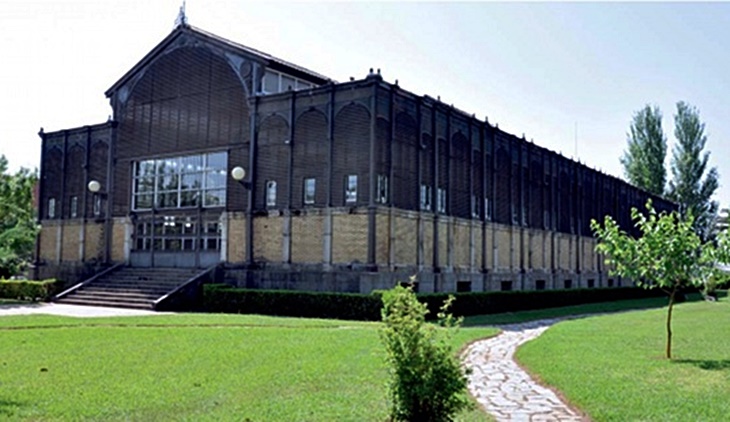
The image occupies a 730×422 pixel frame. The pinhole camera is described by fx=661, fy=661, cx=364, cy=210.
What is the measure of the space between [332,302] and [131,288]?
37.4ft

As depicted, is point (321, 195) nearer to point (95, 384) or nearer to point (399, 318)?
point (95, 384)

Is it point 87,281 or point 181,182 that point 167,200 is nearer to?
point 181,182

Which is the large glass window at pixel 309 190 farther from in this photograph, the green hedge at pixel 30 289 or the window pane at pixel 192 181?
the green hedge at pixel 30 289

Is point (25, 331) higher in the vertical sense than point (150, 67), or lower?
lower

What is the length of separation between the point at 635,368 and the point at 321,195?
56.9ft

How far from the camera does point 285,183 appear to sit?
28.6 meters

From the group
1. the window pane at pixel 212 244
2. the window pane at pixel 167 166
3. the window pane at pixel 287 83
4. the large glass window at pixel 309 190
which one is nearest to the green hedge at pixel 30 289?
the window pane at pixel 167 166

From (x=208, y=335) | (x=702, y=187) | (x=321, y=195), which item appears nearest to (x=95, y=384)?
(x=208, y=335)

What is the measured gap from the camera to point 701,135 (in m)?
68.8

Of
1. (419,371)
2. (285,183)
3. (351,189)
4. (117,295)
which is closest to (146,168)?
(117,295)

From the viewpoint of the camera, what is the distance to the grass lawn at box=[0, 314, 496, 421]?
8.20 metres

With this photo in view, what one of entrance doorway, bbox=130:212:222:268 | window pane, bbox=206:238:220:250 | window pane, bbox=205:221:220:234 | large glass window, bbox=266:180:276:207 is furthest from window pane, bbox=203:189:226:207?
Result: large glass window, bbox=266:180:276:207

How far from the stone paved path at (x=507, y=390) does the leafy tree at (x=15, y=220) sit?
2353 centimetres

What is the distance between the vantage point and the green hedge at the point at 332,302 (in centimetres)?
2317
